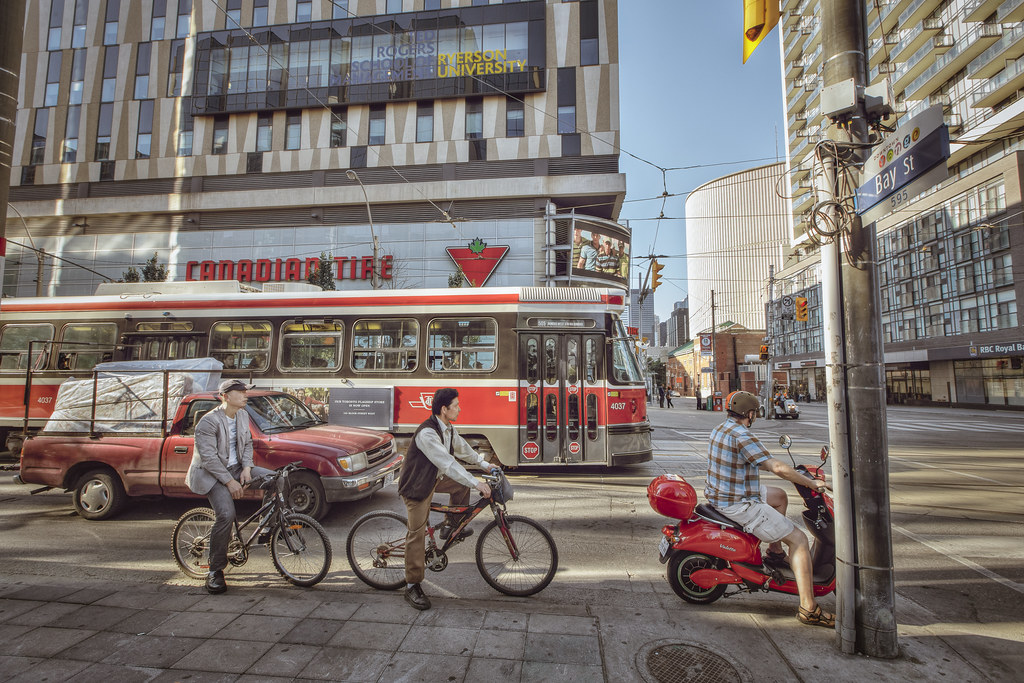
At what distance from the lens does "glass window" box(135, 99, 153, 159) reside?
34.5m

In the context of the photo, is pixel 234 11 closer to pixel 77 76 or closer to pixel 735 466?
pixel 77 76

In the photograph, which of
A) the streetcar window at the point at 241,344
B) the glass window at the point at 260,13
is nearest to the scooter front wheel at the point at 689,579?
the streetcar window at the point at 241,344

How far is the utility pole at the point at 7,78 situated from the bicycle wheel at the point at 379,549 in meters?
3.39

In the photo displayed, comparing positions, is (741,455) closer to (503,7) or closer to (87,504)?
(87,504)

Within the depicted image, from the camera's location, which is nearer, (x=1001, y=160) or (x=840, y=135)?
(x=840, y=135)

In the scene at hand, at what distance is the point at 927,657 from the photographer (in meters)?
3.43

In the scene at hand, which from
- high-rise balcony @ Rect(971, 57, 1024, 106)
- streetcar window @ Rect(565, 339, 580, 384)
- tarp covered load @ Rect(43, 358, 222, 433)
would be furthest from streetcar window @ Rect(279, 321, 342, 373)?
high-rise balcony @ Rect(971, 57, 1024, 106)

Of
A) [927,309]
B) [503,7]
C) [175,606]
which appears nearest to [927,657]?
[175,606]

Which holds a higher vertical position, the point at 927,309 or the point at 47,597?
the point at 927,309

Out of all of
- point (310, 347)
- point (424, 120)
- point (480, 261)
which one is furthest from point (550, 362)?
point (424, 120)

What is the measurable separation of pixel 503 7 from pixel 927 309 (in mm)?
40703

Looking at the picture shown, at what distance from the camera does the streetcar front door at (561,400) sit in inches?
371

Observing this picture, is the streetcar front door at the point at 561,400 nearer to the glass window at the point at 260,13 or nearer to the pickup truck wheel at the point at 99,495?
the pickup truck wheel at the point at 99,495

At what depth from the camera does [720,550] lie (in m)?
4.09
